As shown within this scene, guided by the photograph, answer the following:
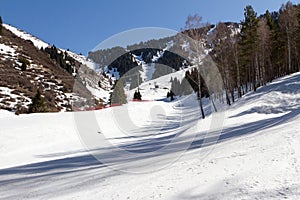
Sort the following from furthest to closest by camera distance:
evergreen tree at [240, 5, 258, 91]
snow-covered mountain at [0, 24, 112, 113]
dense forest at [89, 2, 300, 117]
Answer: snow-covered mountain at [0, 24, 112, 113]
evergreen tree at [240, 5, 258, 91]
dense forest at [89, 2, 300, 117]

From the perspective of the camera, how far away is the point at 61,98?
156 feet

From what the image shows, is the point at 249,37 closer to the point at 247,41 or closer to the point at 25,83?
the point at 247,41

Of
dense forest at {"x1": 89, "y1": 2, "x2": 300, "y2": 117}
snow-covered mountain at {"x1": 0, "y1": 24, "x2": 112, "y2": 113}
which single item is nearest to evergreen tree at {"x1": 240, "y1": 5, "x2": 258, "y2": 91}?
dense forest at {"x1": 89, "y1": 2, "x2": 300, "y2": 117}

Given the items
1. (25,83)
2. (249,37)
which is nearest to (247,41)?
(249,37)

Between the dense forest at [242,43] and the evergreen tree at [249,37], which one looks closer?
the dense forest at [242,43]

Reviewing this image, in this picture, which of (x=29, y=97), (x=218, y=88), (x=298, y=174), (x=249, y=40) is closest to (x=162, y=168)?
(x=298, y=174)

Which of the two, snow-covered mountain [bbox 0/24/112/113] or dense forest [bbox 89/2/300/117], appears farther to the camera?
snow-covered mountain [bbox 0/24/112/113]

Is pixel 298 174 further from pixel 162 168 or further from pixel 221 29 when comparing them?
pixel 221 29

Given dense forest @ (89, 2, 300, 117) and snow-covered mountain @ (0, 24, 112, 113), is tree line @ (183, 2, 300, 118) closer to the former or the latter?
dense forest @ (89, 2, 300, 117)

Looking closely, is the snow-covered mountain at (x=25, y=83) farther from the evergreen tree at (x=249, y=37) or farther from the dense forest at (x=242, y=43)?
the evergreen tree at (x=249, y=37)

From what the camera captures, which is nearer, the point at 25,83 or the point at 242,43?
the point at 242,43

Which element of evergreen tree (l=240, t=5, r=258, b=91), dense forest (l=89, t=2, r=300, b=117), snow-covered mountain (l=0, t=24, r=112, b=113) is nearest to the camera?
dense forest (l=89, t=2, r=300, b=117)

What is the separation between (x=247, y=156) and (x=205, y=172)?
141cm

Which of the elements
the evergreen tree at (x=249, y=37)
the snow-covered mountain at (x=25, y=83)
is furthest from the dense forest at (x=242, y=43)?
the snow-covered mountain at (x=25, y=83)
